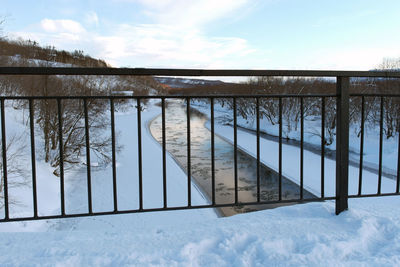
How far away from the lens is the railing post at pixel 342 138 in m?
2.31

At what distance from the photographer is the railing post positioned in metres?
2.31

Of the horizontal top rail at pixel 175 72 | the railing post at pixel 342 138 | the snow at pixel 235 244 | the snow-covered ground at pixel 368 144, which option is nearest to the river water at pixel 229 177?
the snow-covered ground at pixel 368 144

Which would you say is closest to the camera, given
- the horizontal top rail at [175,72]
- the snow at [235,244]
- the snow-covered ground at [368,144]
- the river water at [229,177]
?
the snow at [235,244]

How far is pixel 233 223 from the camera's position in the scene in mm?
2260

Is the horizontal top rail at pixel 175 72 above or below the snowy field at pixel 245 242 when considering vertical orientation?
above

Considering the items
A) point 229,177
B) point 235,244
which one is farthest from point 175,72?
point 229,177

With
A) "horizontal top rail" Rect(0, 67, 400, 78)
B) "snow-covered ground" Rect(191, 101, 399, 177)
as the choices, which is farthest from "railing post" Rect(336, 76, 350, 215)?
"snow-covered ground" Rect(191, 101, 399, 177)

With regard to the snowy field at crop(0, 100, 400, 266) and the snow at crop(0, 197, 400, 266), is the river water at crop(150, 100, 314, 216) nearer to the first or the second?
the snowy field at crop(0, 100, 400, 266)

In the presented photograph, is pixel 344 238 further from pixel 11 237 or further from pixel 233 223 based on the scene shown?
pixel 11 237

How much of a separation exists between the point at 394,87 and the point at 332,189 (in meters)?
10.6

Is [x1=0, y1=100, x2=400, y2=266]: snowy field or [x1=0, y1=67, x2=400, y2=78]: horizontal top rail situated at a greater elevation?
[x1=0, y1=67, x2=400, y2=78]: horizontal top rail

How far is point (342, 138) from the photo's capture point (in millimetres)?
2336

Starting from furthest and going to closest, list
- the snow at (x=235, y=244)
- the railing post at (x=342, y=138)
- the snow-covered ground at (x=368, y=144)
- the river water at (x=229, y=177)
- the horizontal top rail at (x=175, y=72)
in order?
the snow-covered ground at (x=368, y=144) < the river water at (x=229, y=177) < the railing post at (x=342, y=138) < the horizontal top rail at (x=175, y=72) < the snow at (x=235, y=244)

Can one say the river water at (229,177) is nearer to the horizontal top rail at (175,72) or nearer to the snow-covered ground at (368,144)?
the snow-covered ground at (368,144)
